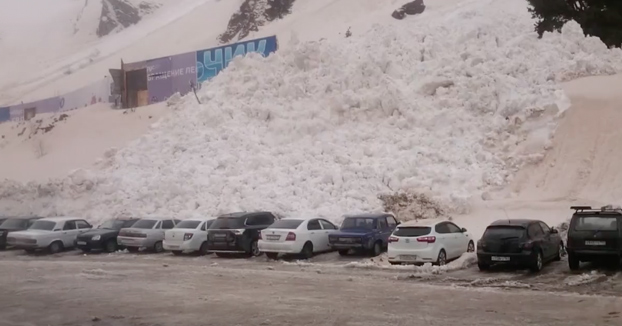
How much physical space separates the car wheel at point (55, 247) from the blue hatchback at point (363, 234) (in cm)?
1067

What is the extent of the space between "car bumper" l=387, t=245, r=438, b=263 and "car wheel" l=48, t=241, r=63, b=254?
13.3m

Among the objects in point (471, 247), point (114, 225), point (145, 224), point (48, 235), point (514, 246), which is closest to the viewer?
point (514, 246)

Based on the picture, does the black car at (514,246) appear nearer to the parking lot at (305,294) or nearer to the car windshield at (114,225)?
the parking lot at (305,294)

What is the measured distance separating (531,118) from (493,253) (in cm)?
1312

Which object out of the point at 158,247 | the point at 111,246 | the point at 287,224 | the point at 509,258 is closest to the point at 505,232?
the point at 509,258

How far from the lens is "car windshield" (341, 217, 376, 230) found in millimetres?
19422

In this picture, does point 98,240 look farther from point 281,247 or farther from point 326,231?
point 326,231

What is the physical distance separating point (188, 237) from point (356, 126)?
35.5ft

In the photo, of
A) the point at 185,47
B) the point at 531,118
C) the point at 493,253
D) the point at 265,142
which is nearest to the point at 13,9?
the point at 185,47

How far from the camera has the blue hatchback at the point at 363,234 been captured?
18.8 metres

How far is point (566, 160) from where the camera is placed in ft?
80.1

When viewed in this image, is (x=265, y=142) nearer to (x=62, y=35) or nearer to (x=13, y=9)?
(x=62, y=35)

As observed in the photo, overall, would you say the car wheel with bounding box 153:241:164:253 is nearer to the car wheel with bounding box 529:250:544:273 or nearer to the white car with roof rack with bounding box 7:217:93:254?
the white car with roof rack with bounding box 7:217:93:254

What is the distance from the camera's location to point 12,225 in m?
25.6
